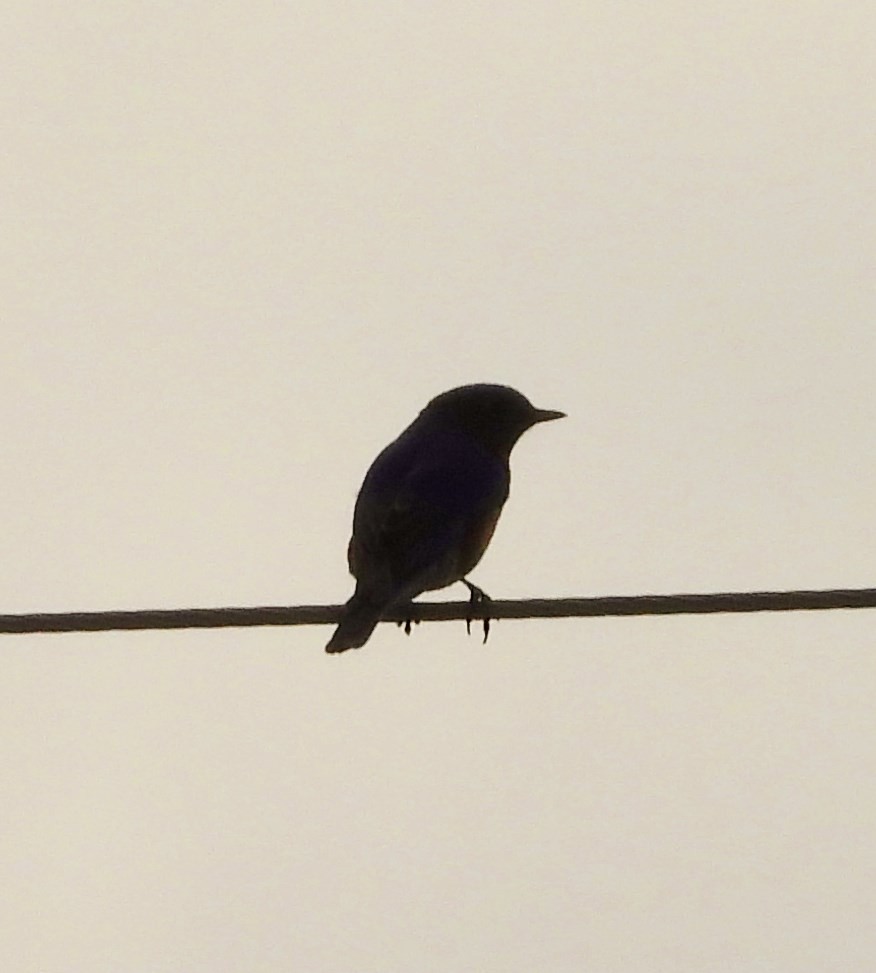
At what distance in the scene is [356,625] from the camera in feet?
26.8

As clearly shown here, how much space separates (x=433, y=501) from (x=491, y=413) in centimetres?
161

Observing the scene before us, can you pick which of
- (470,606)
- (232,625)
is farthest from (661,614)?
(470,606)

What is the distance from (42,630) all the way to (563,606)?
1598 mm

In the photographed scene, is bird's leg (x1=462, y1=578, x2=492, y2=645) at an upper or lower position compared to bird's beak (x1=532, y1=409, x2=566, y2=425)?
lower

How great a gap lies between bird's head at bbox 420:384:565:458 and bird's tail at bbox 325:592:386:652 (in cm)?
231

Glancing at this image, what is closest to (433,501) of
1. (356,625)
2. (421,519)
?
(421,519)

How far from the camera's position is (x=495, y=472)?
32.4 ft

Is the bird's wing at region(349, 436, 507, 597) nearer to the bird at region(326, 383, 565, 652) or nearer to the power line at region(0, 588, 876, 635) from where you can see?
the bird at region(326, 383, 565, 652)

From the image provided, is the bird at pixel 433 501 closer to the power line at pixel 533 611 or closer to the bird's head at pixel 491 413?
the bird's head at pixel 491 413

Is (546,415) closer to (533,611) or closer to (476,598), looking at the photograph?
(476,598)

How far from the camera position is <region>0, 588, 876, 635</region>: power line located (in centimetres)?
611

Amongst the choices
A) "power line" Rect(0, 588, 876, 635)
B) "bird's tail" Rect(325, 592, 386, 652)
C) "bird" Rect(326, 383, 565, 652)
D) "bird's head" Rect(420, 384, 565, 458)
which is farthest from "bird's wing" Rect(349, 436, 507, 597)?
"power line" Rect(0, 588, 876, 635)

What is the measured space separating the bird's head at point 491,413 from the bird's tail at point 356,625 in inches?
90.9

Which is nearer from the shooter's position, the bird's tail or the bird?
the bird's tail
